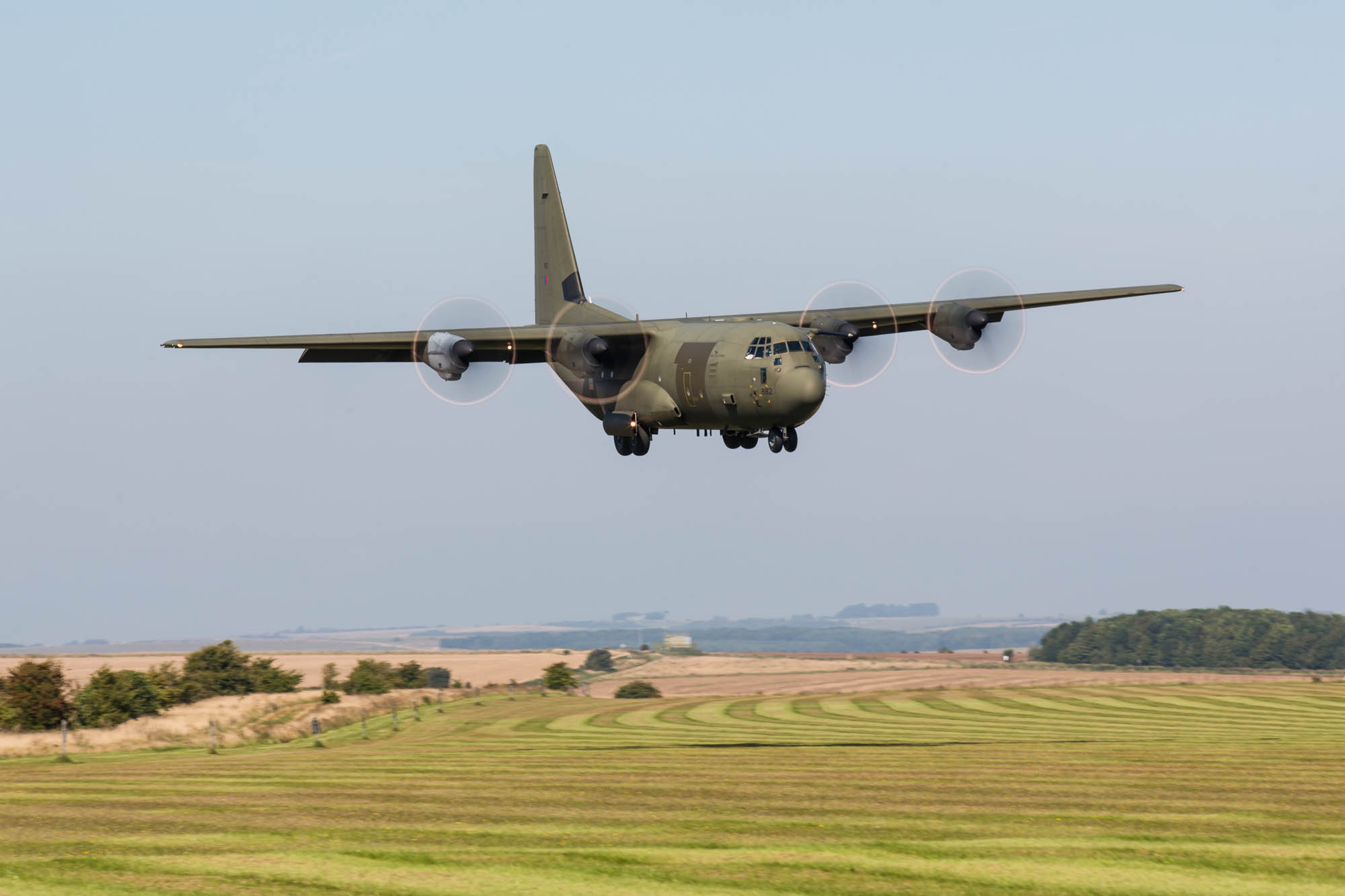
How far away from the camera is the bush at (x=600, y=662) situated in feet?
558

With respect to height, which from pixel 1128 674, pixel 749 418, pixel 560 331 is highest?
pixel 560 331

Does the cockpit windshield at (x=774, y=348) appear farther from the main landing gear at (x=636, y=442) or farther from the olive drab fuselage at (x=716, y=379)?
the main landing gear at (x=636, y=442)

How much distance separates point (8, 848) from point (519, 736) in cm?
4324

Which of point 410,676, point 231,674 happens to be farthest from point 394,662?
point 231,674

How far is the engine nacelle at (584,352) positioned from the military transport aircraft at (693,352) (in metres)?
0.05

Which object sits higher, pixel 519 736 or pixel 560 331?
pixel 560 331

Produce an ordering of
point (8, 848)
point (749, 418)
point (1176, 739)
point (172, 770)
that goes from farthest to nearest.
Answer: point (1176, 739) < point (172, 770) < point (749, 418) < point (8, 848)

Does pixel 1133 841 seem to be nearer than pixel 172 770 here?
Yes

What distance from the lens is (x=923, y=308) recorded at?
50.1 m

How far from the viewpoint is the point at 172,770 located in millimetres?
45875

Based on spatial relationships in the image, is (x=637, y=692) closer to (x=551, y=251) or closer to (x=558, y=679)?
(x=558, y=679)

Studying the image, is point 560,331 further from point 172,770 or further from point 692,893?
point 692,893

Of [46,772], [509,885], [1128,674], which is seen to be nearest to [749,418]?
[509,885]

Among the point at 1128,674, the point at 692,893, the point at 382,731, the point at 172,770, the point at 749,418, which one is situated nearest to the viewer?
the point at 692,893
